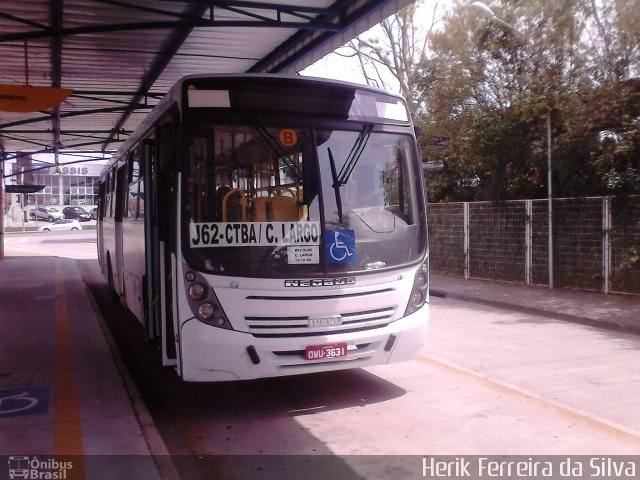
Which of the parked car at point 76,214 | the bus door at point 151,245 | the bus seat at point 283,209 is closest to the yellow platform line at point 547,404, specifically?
the bus seat at point 283,209

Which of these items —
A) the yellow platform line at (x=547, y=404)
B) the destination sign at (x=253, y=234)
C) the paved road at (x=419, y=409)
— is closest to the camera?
the paved road at (x=419, y=409)

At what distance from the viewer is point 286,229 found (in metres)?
6.16

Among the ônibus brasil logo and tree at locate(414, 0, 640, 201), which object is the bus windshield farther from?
tree at locate(414, 0, 640, 201)

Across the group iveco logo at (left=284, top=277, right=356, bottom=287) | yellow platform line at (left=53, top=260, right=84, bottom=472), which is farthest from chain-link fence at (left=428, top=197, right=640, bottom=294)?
yellow platform line at (left=53, top=260, right=84, bottom=472)

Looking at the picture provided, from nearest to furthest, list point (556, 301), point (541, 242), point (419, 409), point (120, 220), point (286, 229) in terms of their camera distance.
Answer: point (286, 229), point (419, 409), point (120, 220), point (556, 301), point (541, 242)

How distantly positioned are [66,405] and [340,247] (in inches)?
124

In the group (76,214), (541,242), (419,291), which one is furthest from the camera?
(76,214)

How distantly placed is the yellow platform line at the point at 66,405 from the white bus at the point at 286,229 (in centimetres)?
104

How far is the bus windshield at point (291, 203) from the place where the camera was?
6008 mm

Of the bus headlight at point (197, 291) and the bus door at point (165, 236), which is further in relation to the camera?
the bus door at point (165, 236)

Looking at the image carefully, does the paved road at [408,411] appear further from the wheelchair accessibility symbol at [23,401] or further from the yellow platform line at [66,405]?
the wheelchair accessibility symbol at [23,401]

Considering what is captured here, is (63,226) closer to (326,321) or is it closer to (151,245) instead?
(151,245)

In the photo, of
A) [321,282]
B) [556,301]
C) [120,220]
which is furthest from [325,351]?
[556,301]

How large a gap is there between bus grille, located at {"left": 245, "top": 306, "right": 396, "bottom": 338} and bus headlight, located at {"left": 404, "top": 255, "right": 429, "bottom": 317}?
33 centimetres
